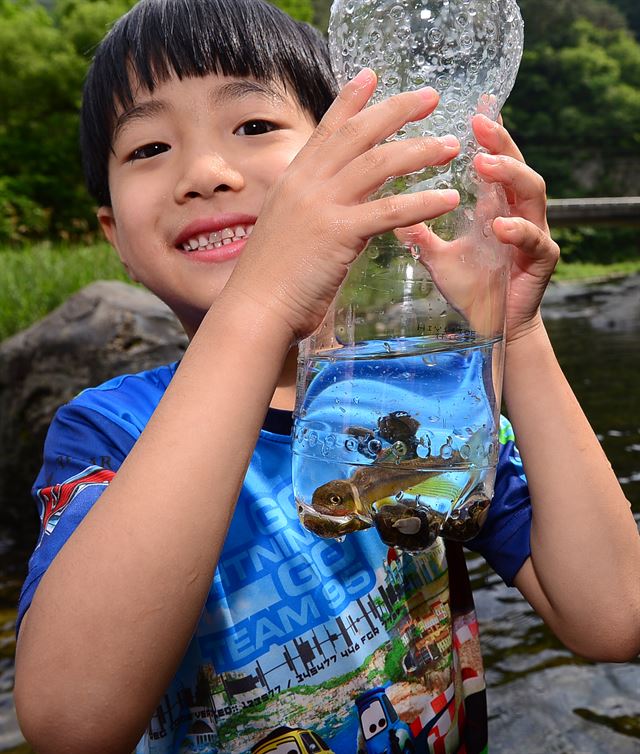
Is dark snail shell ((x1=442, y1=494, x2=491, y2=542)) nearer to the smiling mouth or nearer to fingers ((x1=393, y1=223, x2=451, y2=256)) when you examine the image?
fingers ((x1=393, y1=223, x2=451, y2=256))

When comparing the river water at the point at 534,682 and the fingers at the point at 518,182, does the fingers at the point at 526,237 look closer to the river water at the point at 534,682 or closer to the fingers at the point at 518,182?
the fingers at the point at 518,182

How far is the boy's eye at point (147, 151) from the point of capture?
1.56 meters

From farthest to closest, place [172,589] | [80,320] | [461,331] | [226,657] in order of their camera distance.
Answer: [80,320] < [226,657] < [461,331] < [172,589]

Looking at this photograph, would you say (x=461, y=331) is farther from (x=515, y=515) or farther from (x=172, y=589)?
(x=172, y=589)

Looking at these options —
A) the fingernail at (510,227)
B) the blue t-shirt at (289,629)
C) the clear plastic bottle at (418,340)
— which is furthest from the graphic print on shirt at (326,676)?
the fingernail at (510,227)

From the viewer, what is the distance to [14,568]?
4.38 m

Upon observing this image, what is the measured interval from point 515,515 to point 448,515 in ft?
1.70

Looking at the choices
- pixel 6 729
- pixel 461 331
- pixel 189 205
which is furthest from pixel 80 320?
pixel 461 331

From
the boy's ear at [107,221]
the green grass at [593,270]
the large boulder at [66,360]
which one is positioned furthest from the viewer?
the green grass at [593,270]

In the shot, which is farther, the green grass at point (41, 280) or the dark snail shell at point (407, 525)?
the green grass at point (41, 280)

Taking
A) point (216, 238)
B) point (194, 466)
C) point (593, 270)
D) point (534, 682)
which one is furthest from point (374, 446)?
point (593, 270)

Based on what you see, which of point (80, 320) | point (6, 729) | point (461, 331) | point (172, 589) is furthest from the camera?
point (80, 320)

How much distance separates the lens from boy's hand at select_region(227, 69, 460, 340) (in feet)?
3.34

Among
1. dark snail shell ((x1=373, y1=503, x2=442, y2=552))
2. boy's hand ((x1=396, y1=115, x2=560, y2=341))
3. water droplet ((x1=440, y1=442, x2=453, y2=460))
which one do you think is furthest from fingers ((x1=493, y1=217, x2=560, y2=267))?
dark snail shell ((x1=373, y1=503, x2=442, y2=552))
